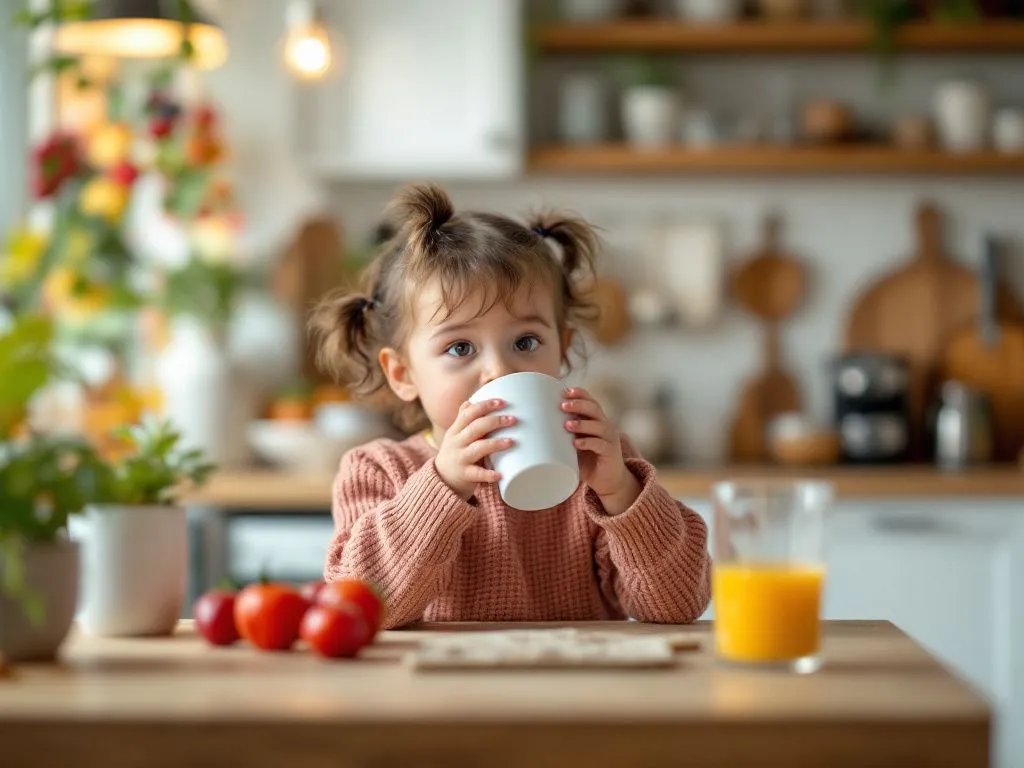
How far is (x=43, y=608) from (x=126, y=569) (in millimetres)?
131

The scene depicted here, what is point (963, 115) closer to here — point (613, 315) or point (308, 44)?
point (613, 315)

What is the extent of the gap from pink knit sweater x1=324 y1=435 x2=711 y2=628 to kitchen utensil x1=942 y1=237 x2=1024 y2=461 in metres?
2.38

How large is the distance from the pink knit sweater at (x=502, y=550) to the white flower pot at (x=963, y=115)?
2375mm

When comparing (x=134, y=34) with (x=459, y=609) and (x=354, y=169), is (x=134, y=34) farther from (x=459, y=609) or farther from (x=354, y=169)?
(x=459, y=609)

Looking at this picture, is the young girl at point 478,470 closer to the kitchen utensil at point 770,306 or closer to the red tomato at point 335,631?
the red tomato at point 335,631

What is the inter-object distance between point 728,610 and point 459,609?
613 mm

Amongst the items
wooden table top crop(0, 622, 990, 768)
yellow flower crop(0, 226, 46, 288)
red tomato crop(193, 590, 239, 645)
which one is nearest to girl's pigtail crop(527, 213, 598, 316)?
red tomato crop(193, 590, 239, 645)

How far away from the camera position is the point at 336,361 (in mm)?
1965

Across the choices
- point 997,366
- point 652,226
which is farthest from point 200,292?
point 997,366

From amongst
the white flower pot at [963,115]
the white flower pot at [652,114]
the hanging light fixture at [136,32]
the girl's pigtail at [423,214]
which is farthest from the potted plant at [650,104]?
the girl's pigtail at [423,214]

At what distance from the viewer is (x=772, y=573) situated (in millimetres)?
1020

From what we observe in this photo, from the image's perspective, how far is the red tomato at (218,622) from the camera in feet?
3.67

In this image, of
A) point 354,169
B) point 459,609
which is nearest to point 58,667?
point 459,609

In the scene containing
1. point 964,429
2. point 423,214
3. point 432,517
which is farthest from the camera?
point 964,429
